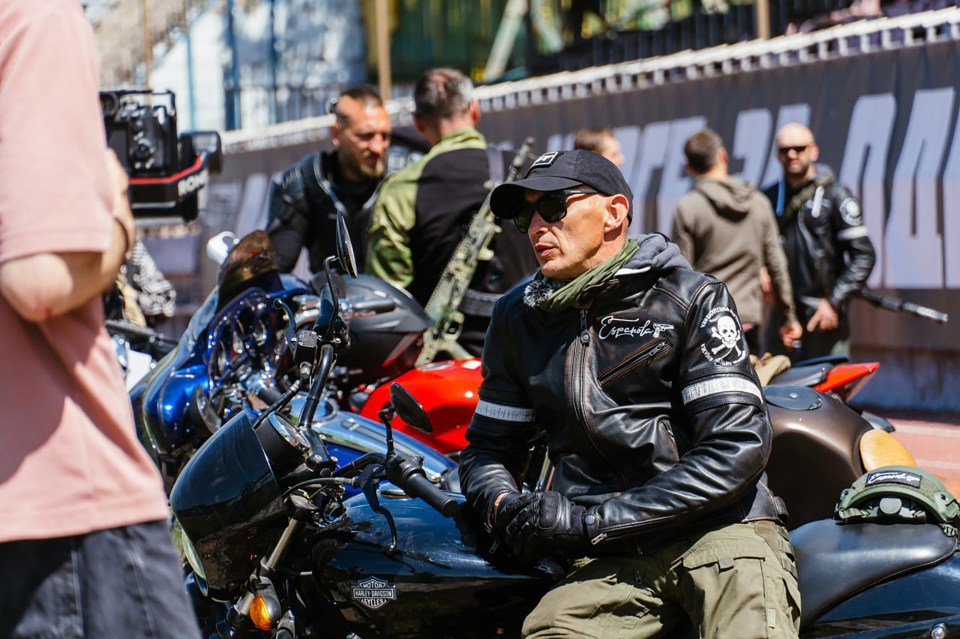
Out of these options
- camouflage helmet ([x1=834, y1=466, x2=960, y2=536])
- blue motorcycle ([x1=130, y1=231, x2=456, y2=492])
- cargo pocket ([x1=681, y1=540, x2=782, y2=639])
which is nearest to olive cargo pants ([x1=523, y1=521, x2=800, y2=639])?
cargo pocket ([x1=681, y1=540, x2=782, y2=639])

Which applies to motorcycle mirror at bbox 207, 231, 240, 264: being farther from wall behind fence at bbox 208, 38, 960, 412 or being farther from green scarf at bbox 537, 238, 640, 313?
wall behind fence at bbox 208, 38, 960, 412

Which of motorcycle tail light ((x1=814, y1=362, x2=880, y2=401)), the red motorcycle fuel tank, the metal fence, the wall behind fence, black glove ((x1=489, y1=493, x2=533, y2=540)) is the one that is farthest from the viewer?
the metal fence

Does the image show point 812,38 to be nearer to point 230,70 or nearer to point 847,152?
point 847,152

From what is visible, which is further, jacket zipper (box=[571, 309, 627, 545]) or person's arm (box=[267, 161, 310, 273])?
person's arm (box=[267, 161, 310, 273])

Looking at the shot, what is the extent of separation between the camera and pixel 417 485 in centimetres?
308

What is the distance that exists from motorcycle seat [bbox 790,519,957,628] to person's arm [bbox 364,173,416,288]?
3032mm

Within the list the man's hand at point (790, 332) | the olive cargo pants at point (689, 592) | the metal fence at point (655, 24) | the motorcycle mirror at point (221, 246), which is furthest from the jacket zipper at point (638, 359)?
the metal fence at point (655, 24)

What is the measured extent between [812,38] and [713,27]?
300 inches

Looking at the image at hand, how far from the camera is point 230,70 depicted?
21531mm

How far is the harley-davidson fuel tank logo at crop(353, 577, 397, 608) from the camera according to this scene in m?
3.11

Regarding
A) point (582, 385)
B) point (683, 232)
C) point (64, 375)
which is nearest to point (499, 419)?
point (582, 385)

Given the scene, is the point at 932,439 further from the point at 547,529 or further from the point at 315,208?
the point at 547,529

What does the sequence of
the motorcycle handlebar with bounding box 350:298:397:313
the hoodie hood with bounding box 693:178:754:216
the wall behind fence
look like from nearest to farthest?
the motorcycle handlebar with bounding box 350:298:397:313
the hoodie hood with bounding box 693:178:754:216
the wall behind fence

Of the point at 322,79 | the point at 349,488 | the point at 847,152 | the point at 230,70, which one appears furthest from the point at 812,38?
the point at 322,79
